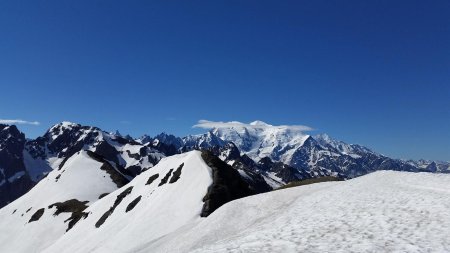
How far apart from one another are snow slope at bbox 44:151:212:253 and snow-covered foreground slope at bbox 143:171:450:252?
20.0 feet

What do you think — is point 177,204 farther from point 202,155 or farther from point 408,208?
point 408,208

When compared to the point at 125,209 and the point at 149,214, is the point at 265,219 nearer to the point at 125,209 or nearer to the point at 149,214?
the point at 149,214

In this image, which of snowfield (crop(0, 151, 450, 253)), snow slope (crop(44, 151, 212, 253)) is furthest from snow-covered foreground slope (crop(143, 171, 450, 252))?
snow slope (crop(44, 151, 212, 253))

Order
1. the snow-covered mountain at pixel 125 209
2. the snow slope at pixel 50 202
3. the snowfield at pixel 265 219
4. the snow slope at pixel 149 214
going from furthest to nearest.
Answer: the snow slope at pixel 50 202 → the snow-covered mountain at pixel 125 209 → the snow slope at pixel 149 214 → the snowfield at pixel 265 219

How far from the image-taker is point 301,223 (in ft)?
71.9

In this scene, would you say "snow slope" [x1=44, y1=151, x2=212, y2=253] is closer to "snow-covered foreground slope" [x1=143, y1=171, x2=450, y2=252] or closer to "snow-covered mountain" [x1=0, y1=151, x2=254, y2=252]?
"snow-covered mountain" [x1=0, y1=151, x2=254, y2=252]

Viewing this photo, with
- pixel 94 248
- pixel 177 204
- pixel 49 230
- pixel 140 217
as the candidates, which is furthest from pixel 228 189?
pixel 49 230

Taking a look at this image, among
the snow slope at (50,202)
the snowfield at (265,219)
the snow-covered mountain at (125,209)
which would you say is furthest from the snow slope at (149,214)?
the snow slope at (50,202)

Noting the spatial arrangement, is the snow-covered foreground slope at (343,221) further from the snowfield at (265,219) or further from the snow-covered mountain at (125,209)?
the snow-covered mountain at (125,209)

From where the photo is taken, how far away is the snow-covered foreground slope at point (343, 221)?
1683cm

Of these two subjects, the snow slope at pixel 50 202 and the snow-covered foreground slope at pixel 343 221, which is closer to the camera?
the snow-covered foreground slope at pixel 343 221

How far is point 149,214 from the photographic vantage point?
4891 centimetres

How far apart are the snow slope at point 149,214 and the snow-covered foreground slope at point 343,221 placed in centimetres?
608

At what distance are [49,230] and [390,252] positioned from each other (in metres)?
82.3
